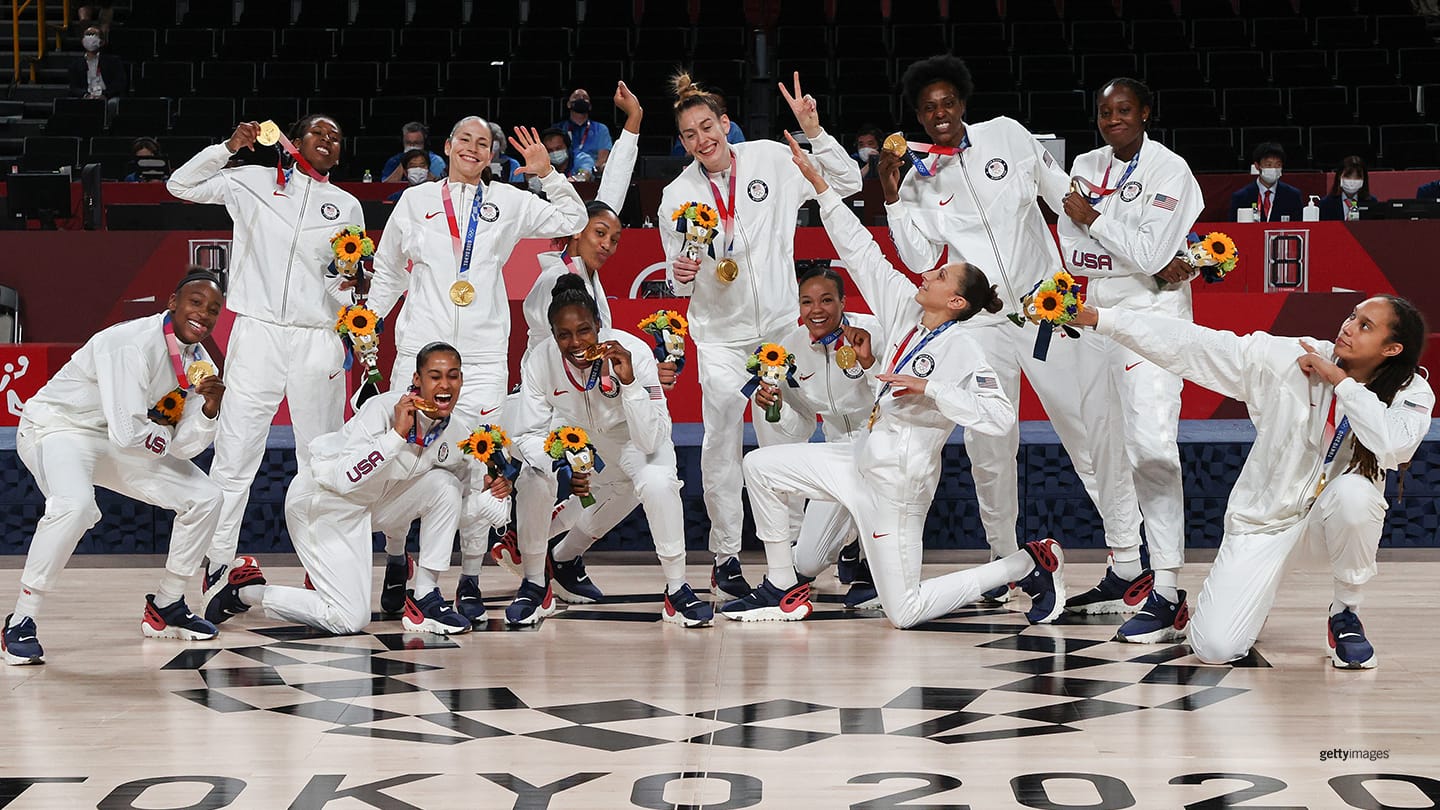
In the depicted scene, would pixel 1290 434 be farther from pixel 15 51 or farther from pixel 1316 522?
pixel 15 51

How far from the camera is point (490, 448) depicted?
20.1 feet

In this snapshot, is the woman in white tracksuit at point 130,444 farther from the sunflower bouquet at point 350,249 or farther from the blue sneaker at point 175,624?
the sunflower bouquet at point 350,249

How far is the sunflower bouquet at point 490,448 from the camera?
6113 mm

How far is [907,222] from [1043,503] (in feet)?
7.19

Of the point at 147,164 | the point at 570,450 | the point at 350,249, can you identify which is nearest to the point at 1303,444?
the point at 570,450

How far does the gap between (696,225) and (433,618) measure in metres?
2.07

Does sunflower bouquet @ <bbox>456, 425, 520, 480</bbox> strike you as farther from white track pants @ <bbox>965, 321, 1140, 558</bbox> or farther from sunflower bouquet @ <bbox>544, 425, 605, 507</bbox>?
white track pants @ <bbox>965, 321, 1140, 558</bbox>

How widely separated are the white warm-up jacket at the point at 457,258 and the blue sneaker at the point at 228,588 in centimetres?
122

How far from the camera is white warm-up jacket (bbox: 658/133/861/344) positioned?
7.01 m

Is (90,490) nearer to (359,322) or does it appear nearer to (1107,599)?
(359,322)

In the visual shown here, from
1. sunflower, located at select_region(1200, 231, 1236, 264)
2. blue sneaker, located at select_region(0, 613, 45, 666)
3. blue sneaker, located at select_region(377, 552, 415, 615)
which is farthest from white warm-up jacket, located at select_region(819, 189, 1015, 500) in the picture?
blue sneaker, located at select_region(0, 613, 45, 666)

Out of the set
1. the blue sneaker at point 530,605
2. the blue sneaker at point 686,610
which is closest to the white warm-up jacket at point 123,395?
the blue sneaker at point 530,605

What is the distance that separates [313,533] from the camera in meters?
6.43

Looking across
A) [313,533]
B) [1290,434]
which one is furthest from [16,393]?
[1290,434]
